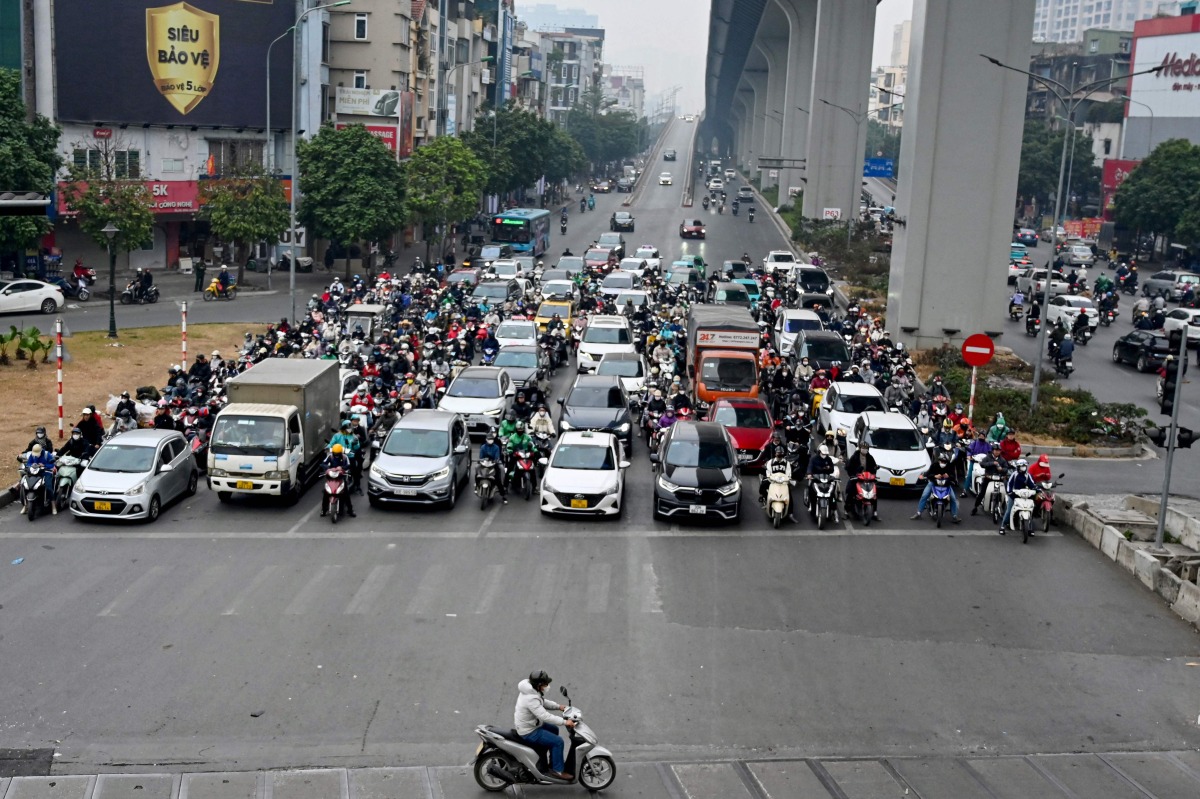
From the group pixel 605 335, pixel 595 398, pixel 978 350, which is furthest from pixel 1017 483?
pixel 605 335

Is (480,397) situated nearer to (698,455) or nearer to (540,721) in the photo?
(698,455)

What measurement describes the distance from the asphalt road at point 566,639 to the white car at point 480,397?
523 cm

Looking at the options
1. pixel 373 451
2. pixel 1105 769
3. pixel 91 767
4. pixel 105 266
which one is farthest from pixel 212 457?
pixel 105 266

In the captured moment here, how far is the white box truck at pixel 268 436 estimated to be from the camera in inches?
814

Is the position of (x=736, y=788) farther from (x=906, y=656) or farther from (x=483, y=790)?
(x=906, y=656)

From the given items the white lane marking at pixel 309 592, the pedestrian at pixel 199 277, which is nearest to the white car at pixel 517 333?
the white lane marking at pixel 309 592

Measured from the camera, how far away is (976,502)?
866 inches

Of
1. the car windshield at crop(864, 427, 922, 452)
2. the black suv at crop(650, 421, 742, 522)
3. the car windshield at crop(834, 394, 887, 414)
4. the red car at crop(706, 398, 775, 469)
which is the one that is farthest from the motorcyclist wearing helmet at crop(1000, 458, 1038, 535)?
the car windshield at crop(834, 394, 887, 414)

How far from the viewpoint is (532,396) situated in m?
27.1

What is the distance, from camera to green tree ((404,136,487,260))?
196ft

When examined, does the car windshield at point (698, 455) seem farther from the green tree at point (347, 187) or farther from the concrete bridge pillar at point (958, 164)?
the green tree at point (347, 187)

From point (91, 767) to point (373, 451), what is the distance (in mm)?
12748

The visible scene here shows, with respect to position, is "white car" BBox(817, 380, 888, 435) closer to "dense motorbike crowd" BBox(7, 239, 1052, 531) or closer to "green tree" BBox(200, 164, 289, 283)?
"dense motorbike crowd" BBox(7, 239, 1052, 531)

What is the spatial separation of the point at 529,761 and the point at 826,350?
23.0 m
